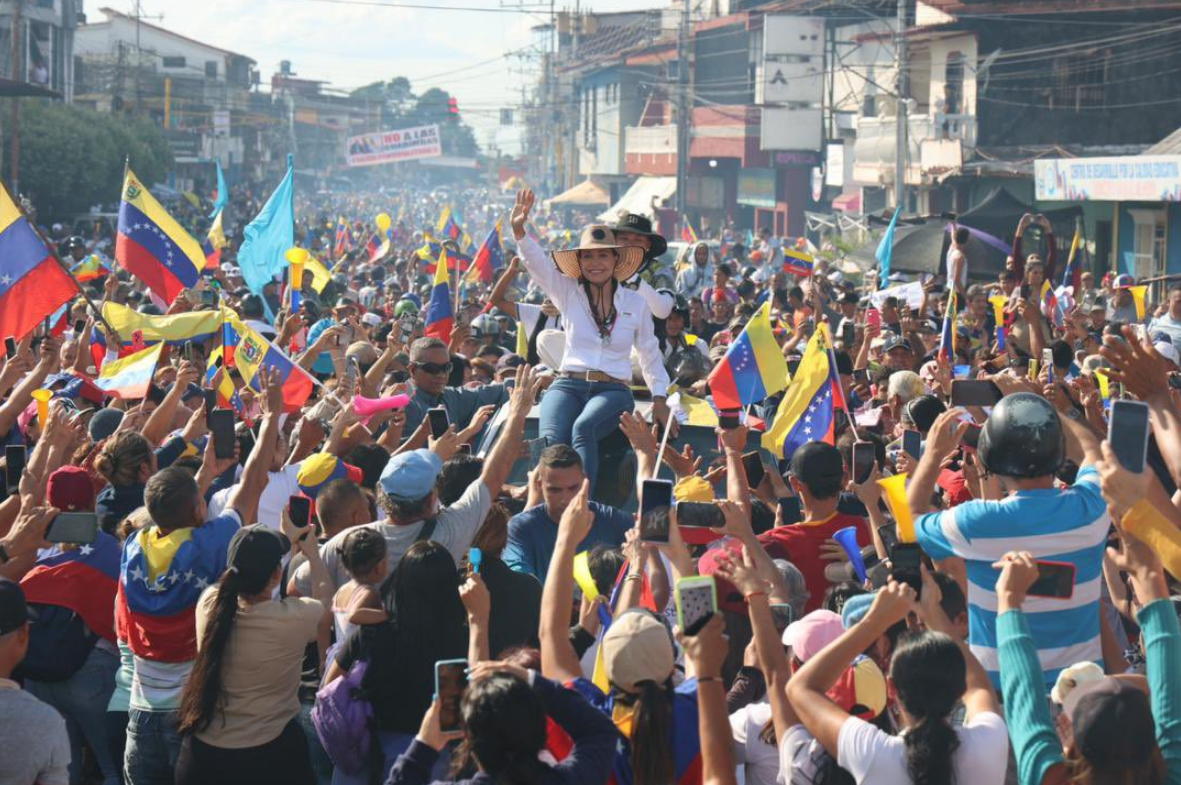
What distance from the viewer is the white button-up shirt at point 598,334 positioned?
818cm

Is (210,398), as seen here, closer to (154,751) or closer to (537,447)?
(537,447)

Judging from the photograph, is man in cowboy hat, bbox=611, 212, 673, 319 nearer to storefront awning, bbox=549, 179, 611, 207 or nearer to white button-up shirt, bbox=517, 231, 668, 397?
white button-up shirt, bbox=517, 231, 668, 397

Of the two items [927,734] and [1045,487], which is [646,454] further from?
[927,734]

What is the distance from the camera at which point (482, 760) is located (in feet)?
12.7

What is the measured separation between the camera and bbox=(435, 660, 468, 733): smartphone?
409 cm

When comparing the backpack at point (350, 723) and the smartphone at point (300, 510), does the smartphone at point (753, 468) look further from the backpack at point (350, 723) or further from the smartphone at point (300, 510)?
the backpack at point (350, 723)

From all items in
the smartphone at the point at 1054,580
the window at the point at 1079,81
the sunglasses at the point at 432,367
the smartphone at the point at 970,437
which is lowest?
the smartphone at the point at 1054,580

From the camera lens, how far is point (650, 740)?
4.12m

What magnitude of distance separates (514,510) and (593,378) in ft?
3.27

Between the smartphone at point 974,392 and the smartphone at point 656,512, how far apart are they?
1.39 meters

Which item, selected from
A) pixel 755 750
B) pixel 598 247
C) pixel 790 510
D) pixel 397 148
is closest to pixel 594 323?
pixel 598 247

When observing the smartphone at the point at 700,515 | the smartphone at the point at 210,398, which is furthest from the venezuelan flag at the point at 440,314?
the smartphone at the point at 700,515

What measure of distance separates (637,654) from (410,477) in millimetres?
1920

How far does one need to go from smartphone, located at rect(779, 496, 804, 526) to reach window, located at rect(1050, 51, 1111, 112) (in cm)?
3488
